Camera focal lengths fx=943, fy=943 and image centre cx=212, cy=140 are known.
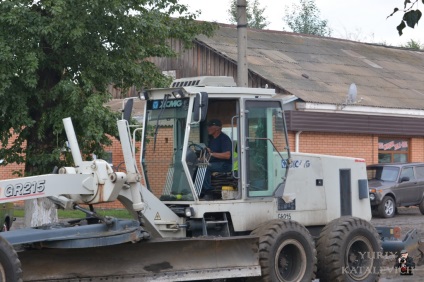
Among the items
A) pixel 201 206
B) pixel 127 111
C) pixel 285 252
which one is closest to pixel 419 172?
pixel 285 252

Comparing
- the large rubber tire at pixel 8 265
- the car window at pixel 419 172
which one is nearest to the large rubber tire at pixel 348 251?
the large rubber tire at pixel 8 265

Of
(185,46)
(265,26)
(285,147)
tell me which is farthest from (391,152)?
(265,26)

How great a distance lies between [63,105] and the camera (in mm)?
18969

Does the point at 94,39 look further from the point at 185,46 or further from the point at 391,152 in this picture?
the point at 391,152

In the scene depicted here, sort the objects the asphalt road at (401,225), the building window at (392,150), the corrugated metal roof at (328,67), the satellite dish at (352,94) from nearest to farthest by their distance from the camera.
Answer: the asphalt road at (401,225)
the satellite dish at (352,94)
the corrugated metal roof at (328,67)
the building window at (392,150)

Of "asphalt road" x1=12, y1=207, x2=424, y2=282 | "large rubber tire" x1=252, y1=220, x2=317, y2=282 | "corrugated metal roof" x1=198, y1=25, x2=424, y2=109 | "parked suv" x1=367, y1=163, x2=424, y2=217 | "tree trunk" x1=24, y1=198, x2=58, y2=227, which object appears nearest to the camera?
"large rubber tire" x1=252, y1=220, x2=317, y2=282

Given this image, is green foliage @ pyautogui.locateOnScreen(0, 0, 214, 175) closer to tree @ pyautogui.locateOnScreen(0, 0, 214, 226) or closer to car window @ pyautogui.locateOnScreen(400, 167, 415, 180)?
tree @ pyautogui.locateOnScreen(0, 0, 214, 226)

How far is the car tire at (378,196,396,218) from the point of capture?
29734 millimetres

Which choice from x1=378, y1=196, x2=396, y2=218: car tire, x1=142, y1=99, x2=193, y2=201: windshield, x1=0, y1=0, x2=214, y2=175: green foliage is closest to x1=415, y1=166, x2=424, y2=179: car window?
x1=378, y1=196, x2=396, y2=218: car tire

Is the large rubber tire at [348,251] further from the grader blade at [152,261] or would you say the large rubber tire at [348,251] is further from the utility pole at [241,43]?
the utility pole at [241,43]

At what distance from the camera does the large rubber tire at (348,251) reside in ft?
42.5

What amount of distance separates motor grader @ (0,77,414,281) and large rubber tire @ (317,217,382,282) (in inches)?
0.7

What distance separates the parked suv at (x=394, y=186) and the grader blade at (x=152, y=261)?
18.3 meters

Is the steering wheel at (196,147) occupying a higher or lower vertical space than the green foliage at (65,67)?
lower
